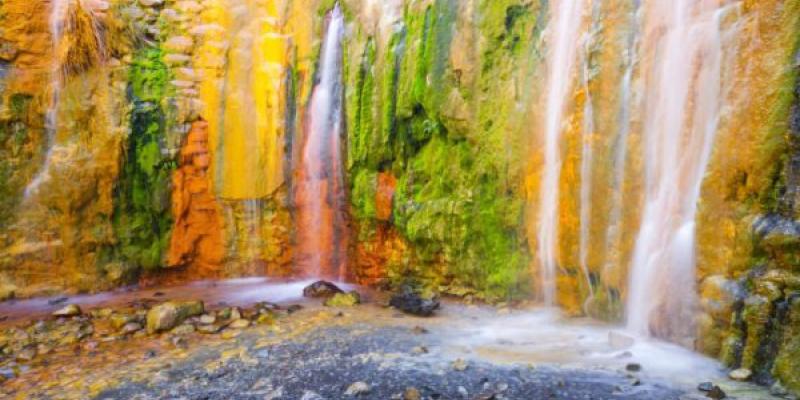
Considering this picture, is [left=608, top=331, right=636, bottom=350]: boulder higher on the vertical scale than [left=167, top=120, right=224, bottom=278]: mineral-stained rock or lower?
lower

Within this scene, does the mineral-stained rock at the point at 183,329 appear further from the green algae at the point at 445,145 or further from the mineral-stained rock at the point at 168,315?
the green algae at the point at 445,145

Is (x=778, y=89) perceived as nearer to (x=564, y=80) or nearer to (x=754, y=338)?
(x=754, y=338)

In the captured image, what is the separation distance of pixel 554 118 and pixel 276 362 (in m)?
4.26

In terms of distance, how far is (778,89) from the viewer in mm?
4594

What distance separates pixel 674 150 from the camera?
5.56 meters

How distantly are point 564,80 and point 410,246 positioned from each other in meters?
3.61

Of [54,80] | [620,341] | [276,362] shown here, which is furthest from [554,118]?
[54,80]

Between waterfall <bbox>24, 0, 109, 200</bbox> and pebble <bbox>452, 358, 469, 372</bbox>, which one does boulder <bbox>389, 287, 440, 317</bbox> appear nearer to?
pebble <bbox>452, 358, 469, 372</bbox>

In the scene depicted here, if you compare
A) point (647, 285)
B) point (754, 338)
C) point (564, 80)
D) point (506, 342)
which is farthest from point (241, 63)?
point (754, 338)

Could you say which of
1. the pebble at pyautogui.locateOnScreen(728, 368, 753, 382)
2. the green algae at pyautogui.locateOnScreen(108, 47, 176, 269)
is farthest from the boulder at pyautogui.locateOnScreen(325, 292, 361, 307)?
the pebble at pyautogui.locateOnScreen(728, 368, 753, 382)

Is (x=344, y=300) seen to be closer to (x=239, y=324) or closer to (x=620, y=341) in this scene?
(x=239, y=324)

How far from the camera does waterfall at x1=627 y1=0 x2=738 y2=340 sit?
521cm

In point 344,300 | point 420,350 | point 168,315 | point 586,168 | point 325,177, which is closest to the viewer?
point 420,350

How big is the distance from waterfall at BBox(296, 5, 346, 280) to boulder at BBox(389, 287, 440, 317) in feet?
9.06
